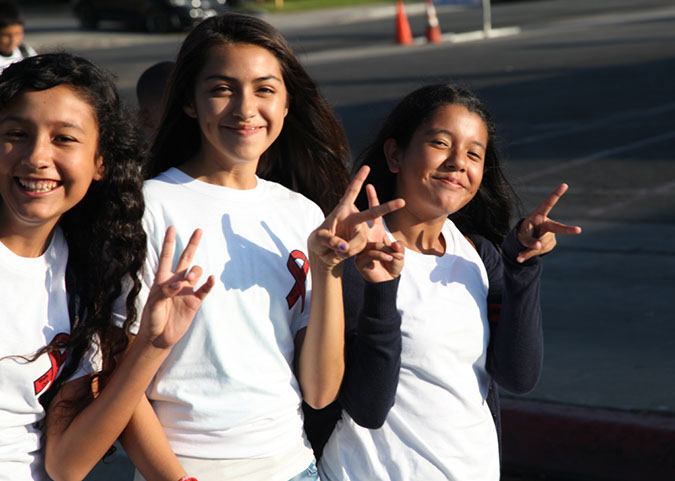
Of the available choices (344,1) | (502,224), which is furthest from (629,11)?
(502,224)

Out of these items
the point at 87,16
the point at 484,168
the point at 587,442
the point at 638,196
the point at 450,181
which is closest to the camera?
the point at 450,181

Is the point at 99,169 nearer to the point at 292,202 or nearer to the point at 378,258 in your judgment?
the point at 292,202

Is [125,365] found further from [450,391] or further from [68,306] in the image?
[450,391]

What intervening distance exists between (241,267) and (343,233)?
26 cm

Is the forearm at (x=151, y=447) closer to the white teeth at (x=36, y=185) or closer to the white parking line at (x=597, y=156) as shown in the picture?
the white teeth at (x=36, y=185)

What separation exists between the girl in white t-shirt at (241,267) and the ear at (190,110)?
0.02 meters

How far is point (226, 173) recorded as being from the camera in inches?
97.0

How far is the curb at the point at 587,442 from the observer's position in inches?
152

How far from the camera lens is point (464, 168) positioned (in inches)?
100

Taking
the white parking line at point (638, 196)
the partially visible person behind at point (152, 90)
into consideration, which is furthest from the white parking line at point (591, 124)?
the partially visible person behind at point (152, 90)

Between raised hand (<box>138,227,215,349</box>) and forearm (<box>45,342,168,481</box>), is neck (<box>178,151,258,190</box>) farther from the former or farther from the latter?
forearm (<box>45,342,168,481</box>)

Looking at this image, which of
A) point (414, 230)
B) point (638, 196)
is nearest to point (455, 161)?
point (414, 230)

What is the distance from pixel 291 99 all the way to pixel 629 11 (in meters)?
27.0

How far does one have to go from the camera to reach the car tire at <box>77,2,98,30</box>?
3025cm
